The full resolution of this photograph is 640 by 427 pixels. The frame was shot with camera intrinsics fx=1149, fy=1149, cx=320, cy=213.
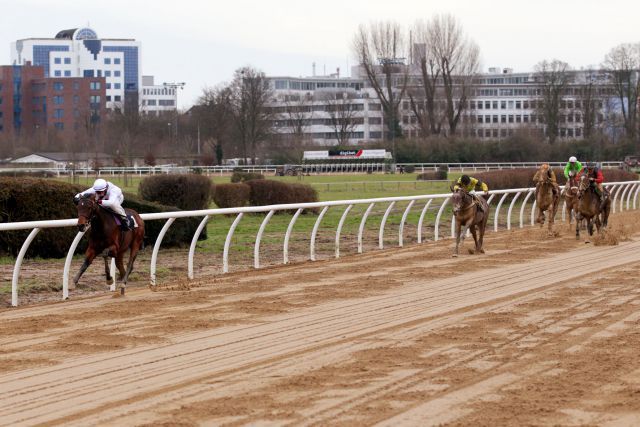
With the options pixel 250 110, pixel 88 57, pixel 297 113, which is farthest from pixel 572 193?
pixel 88 57

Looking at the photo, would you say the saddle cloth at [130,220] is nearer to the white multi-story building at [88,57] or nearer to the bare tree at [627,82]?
the bare tree at [627,82]

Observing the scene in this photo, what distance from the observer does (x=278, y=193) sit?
24266 millimetres

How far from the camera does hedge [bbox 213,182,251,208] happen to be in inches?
957

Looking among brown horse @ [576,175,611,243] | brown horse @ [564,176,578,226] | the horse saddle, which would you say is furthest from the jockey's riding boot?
brown horse @ [564,176,578,226]

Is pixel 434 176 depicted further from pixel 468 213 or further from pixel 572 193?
pixel 468 213

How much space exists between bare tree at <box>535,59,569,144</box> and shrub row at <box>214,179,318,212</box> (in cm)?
4286

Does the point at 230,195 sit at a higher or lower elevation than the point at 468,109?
lower

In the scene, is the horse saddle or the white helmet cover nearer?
the white helmet cover

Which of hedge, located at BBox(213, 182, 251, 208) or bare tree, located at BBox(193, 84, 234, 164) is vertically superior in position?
bare tree, located at BBox(193, 84, 234, 164)

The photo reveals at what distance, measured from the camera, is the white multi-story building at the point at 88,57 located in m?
114

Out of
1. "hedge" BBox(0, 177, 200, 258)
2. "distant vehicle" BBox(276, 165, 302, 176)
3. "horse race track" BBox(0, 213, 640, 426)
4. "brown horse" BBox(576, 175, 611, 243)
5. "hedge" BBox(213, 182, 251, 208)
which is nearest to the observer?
"horse race track" BBox(0, 213, 640, 426)

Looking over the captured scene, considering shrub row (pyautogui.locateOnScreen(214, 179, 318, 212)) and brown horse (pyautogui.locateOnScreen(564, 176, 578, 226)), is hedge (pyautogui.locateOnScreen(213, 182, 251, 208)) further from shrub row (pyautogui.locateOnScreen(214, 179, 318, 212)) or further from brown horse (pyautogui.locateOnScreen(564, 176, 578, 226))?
brown horse (pyautogui.locateOnScreen(564, 176, 578, 226))

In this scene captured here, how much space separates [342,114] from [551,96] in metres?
20.2

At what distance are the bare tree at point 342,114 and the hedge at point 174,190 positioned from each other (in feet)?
195
